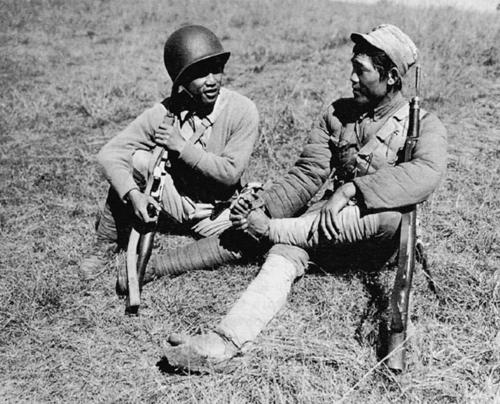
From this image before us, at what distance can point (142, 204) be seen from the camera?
147 inches

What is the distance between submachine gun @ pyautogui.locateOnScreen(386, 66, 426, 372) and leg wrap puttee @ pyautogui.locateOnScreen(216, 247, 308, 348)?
75cm

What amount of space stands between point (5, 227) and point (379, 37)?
12.2 feet

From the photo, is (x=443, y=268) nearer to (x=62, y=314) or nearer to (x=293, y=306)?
(x=293, y=306)

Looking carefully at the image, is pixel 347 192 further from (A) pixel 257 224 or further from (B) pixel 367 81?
(B) pixel 367 81

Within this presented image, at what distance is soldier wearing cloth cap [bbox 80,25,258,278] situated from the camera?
3.70m

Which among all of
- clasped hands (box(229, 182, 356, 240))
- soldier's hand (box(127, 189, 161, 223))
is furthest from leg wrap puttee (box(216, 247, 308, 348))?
soldier's hand (box(127, 189, 161, 223))

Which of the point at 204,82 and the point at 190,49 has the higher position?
the point at 190,49

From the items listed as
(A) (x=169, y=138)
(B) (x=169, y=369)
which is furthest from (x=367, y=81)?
(B) (x=169, y=369)

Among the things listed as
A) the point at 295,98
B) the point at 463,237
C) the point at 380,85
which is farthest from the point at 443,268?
the point at 295,98

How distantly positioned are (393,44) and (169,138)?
69.3 inches

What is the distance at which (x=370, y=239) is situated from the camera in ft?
11.1

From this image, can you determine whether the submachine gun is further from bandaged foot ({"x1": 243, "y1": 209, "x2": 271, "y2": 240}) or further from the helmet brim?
the helmet brim

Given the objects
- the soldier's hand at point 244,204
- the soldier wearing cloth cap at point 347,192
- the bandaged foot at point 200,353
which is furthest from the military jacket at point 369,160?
the bandaged foot at point 200,353

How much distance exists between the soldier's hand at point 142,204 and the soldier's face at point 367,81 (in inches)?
69.3
